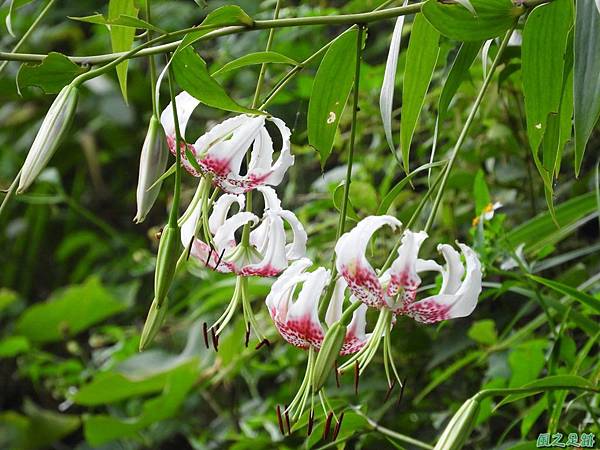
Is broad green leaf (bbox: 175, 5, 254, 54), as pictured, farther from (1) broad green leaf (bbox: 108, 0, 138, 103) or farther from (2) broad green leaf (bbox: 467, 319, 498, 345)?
(2) broad green leaf (bbox: 467, 319, 498, 345)

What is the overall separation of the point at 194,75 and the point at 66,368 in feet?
3.67

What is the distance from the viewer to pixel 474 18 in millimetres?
485

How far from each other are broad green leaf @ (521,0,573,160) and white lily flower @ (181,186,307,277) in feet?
0.47

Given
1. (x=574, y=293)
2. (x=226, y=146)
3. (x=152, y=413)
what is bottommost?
(x=152, y=413)

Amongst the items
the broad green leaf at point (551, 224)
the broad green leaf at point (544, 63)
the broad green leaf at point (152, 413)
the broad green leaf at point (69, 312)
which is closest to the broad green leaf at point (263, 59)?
the broad green leaf at point (544, 63)

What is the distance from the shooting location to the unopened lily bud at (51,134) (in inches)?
16.9

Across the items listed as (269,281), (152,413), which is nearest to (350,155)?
(269,281)

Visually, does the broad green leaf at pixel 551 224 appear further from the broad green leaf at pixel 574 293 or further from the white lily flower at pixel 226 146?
the white lily flower at pixel 226 146

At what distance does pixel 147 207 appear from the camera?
47 centimetres

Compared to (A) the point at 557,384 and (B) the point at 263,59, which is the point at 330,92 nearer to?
(B) the point at 263,59

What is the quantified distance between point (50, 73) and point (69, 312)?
1.36 m

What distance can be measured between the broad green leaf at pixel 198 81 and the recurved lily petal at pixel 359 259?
3.1 inches

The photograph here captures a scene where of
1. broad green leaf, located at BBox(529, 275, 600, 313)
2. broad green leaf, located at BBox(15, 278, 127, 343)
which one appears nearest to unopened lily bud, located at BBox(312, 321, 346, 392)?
broad green leaf, located at BBox(529, 275, 600, 313)

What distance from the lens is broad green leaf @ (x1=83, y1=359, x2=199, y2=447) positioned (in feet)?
4.06
